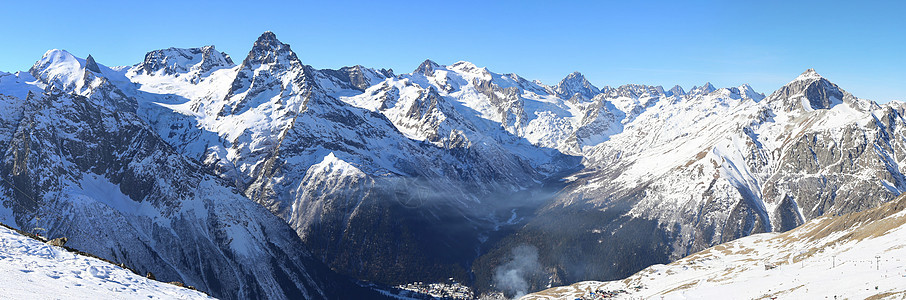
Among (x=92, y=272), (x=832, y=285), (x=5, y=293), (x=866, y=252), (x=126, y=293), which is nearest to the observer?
(x=5, y=293)

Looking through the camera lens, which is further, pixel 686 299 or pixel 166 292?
pixel 686 299

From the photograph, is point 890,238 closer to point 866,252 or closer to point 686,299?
point 866,252

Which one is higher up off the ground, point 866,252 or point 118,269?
point 866,252

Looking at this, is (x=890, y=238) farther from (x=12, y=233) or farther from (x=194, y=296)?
(x=12, y=233)

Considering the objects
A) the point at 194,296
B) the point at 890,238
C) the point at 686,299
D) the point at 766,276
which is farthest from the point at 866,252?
the point at 194,296

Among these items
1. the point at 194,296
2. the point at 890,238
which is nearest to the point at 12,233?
the point at 194,296

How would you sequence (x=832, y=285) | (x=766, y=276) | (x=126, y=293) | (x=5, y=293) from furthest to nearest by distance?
(x=766, y=276) < (x=832, y=285) < (x=126, y=293) < (x=5, y=293)
